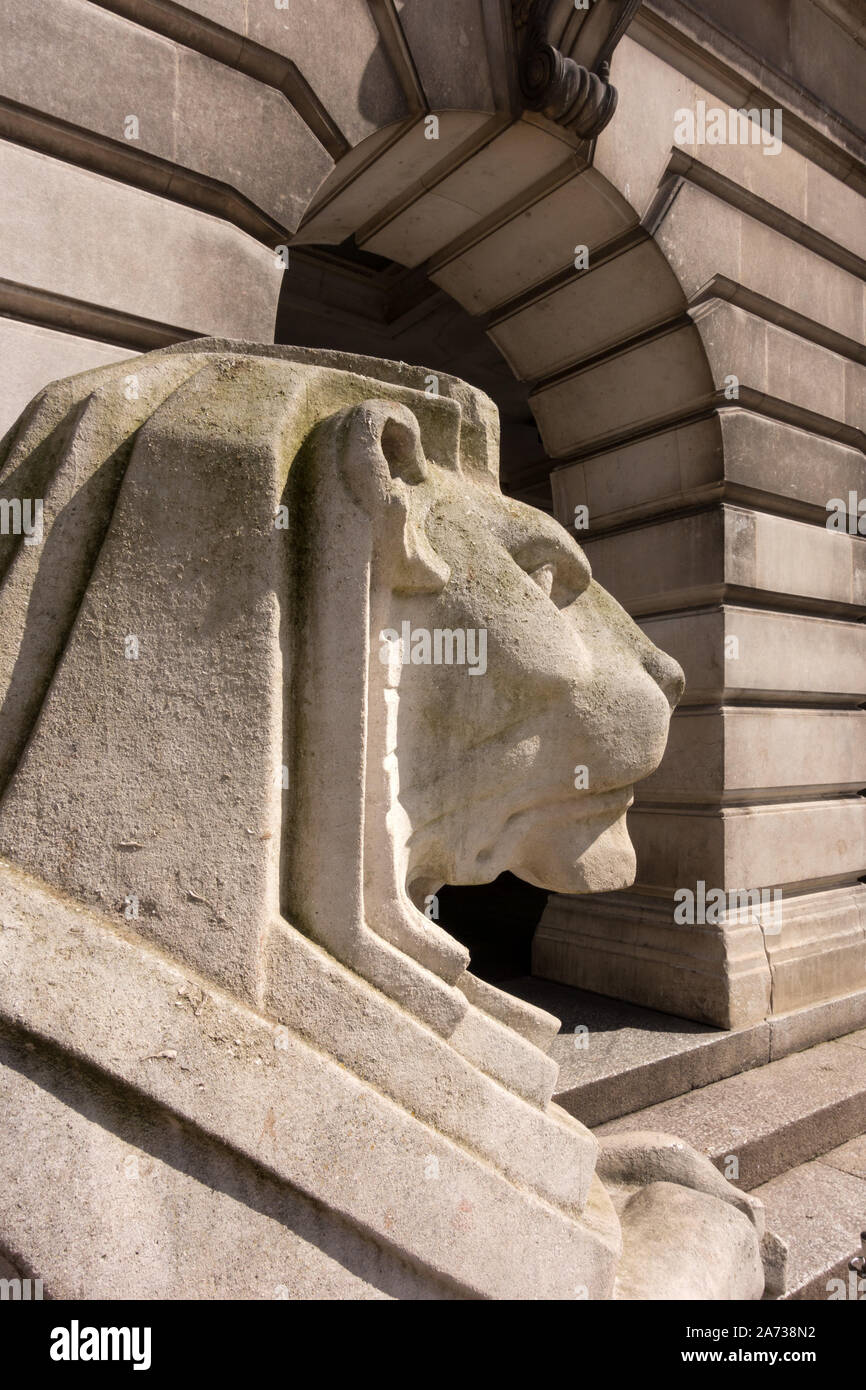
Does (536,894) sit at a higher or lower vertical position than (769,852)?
lower

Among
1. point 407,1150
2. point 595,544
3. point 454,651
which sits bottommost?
point 407,1150

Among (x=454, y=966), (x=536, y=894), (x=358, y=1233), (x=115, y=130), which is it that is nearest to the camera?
(x=358, y=1233)

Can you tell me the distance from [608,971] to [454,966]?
3.61 m

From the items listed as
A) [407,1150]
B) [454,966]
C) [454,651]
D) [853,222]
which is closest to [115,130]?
[454,651]

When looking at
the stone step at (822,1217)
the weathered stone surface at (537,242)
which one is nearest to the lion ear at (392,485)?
the stone step at (822,1217)

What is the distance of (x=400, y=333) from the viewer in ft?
26.0

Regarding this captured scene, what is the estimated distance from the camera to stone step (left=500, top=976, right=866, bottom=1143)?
3826 mm

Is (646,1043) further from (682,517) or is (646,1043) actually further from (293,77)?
(293,77)

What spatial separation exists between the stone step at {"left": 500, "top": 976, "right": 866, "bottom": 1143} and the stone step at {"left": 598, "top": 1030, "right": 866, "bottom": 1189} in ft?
0.22

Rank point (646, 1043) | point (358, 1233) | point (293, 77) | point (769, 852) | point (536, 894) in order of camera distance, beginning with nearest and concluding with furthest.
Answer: point (358, 1233) < point (293, 77) < point (646, 1043) < point (769, 852) < point (536, 894)

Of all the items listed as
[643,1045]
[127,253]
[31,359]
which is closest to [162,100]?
[127,253]

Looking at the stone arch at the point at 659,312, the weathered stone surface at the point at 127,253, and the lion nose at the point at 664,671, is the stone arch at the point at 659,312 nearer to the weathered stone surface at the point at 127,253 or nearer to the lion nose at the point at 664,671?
the weathered stone surface at the point at 127,253

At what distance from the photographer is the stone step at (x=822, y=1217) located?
113 inches

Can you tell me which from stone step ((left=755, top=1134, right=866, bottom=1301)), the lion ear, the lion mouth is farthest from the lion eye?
stone step ((left=755, top=1134, right=866, bottom=1301))
